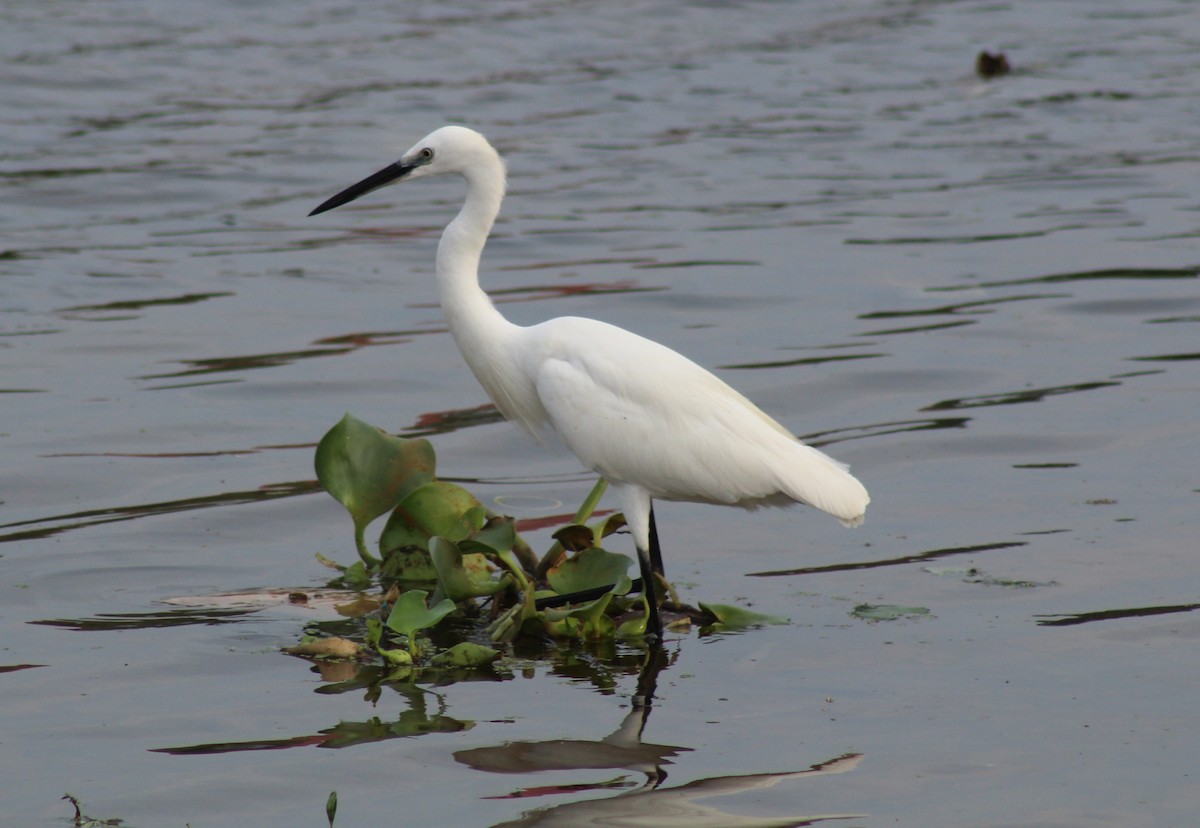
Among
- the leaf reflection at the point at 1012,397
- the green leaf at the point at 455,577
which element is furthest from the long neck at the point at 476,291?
the leaf reflection at the point at 1012,397

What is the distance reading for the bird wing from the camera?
5.85m

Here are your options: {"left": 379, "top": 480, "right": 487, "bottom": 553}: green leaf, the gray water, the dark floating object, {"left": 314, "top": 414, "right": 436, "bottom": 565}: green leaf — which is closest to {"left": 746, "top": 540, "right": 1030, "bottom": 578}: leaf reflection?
the gray water

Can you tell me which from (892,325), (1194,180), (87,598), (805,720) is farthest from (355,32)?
(805,720)

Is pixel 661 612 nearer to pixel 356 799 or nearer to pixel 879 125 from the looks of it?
pixel 356 799

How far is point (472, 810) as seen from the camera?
4379 millimetres

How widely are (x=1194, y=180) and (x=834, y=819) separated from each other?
11.6 meters

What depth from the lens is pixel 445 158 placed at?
20.8 ft

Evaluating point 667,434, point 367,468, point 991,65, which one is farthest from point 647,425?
point 991,65

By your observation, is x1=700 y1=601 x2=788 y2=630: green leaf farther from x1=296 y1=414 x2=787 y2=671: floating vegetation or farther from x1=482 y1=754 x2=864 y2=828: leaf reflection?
x1=482 y1=754 x2=864 y2=828: leaf reflection

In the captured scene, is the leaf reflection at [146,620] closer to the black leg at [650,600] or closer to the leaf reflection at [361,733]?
the leaf reflection at [361,733]

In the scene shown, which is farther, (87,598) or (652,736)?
(87,598)

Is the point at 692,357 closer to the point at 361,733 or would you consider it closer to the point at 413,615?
the point at 413,615

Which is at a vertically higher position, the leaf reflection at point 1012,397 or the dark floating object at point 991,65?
the dark floating object at point 991,65

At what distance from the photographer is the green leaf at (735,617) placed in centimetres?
583
